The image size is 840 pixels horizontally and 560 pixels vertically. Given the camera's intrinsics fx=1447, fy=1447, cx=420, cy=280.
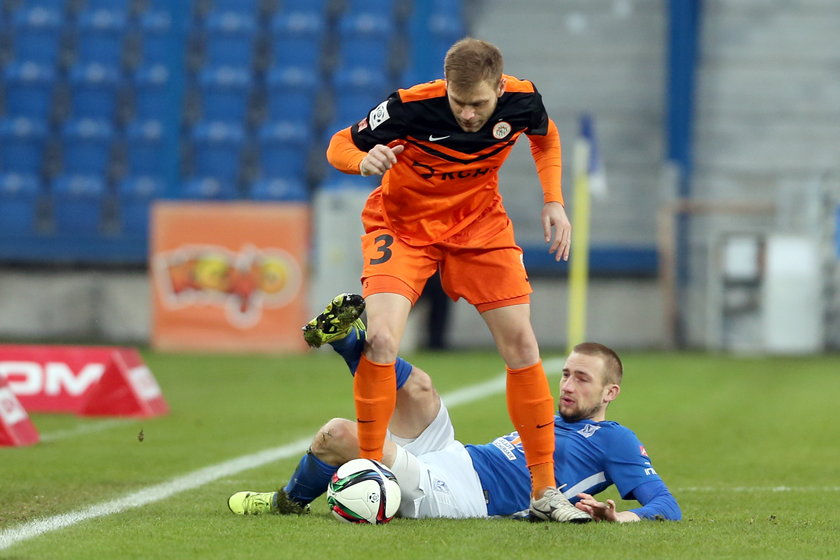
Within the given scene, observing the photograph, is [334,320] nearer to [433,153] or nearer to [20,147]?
[433,153]

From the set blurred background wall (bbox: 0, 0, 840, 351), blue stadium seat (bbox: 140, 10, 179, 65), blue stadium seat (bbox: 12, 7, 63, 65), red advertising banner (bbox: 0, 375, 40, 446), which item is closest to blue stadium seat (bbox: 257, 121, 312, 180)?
blurred background wall (bbox: 0, 0, 840, 351)

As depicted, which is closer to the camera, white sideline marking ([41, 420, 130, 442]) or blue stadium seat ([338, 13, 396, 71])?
white sideline marking ([41, 420, 130, 442])

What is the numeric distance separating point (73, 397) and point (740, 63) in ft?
40.3

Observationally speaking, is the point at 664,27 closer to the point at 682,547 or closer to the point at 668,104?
the point at 668,104

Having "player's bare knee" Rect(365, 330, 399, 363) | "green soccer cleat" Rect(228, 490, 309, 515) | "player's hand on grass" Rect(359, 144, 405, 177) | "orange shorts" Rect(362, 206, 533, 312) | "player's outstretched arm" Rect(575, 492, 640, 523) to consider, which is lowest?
"green soccer cleat" Rect(228, 490, 309, 515)

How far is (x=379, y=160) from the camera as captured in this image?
4938mm

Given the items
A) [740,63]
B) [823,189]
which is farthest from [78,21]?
[823,189]

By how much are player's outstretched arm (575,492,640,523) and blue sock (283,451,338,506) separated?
87 cm

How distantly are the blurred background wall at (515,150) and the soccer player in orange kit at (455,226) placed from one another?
1248cm

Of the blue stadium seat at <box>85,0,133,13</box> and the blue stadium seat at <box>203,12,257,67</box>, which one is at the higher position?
the blue stadium seat at <box>85,0,133,13</box>

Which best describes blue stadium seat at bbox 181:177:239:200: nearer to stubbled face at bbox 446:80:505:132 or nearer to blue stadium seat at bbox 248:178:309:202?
blue stadium seat at bbox 248:178:309:202

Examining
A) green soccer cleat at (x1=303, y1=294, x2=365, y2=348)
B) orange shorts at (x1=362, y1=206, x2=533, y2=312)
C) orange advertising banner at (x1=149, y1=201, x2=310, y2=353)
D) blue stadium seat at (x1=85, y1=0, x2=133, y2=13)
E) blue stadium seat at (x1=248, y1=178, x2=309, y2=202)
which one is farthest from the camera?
blue stadium seat at (x1=85, y1=0, x2=133, y2=13)

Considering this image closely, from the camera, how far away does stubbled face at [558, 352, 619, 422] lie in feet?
16.8

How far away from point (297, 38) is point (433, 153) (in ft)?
45.5
